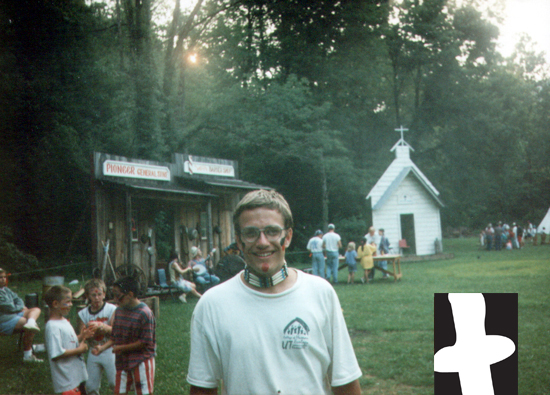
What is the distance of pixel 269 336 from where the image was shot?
1.62 metres

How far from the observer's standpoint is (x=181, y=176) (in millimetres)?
12039

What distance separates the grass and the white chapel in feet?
11.6

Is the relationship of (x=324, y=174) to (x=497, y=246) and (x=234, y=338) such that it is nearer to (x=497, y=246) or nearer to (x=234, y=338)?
(x=497, y=246)

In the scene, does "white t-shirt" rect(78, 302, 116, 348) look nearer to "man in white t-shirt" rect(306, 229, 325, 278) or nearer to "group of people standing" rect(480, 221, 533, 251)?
"group of people standing" rect(480, 221, 533, 251)

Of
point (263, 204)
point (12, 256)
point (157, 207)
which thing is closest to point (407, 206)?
point (157, 207)

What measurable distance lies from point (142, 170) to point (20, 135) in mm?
2538

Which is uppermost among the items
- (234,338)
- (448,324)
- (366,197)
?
(366,197)

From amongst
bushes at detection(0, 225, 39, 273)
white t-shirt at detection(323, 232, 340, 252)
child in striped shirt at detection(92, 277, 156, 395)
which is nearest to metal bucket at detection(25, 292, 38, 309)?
bushes at detection(0, 225, 39, 273)

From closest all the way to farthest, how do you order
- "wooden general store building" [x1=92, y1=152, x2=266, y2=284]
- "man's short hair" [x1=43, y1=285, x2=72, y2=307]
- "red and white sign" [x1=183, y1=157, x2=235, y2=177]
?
"man's short hair" [x1=43, y1=285, x2=72, y2=307] → "wooden general store building" [x1=92, y1=152, x2=266, y2=284] → "red and white sign" [x1=183, y1=157, x2=235, y2=177]

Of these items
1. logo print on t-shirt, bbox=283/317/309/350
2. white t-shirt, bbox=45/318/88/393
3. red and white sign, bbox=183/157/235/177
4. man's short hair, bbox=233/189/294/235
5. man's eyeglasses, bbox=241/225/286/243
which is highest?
red and white sign, bbox=183/157/235/177

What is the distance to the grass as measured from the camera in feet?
15.6

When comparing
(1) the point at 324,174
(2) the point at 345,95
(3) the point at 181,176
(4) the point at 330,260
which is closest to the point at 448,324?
(4) the point at 330,260

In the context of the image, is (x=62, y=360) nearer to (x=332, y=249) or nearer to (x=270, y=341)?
(x=270, y=341)

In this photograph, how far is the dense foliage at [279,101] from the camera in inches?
357
